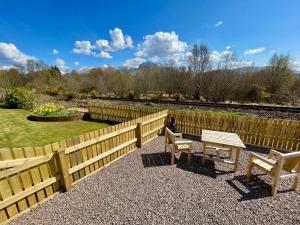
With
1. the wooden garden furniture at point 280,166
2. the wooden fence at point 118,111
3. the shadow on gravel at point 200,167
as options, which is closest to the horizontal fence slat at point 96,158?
the shadow on gravel at point 200,167

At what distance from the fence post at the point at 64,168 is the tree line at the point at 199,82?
22265mm

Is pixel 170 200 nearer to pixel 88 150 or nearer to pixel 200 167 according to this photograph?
pixel 200 167

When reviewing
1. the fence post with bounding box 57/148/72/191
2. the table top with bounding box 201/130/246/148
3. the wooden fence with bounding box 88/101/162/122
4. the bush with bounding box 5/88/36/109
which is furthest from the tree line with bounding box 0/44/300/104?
the fence post with bounding box 57/148/72/191

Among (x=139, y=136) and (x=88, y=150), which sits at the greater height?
(x=88, y=150)

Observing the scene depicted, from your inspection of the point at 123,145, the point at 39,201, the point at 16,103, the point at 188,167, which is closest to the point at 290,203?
the point at 188,167

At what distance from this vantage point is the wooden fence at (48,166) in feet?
9.61

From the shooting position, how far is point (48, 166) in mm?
3451

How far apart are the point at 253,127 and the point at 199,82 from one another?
2098 cm

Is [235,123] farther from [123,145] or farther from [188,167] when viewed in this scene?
[123,145]

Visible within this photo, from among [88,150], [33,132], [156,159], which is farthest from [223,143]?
[33,132]

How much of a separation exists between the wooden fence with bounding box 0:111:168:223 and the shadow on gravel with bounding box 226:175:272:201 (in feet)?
Result: 11.8

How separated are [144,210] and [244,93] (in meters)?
25.0

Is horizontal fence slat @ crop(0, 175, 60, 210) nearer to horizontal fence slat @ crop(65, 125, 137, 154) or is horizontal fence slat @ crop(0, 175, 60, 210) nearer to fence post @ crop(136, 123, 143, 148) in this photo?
horizontal fence slat @ crop(65, 125, 137, 154)

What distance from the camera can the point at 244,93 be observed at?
914 inches
